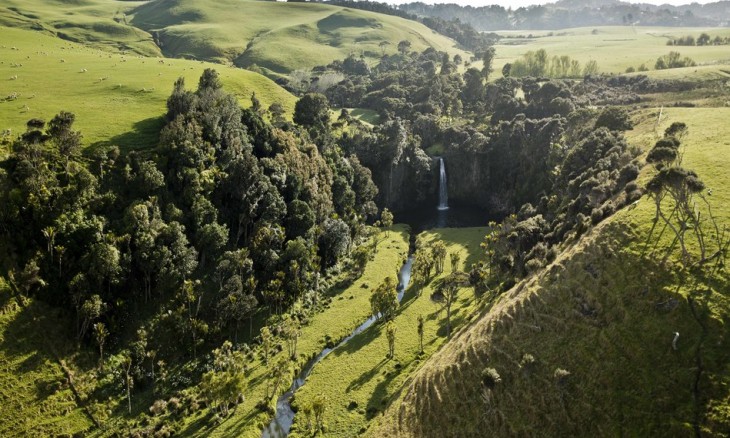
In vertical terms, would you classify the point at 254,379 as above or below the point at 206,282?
below

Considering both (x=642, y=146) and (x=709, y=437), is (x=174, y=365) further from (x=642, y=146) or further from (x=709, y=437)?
(x=642, y=146)

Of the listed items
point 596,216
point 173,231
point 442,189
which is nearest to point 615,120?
point 442,189

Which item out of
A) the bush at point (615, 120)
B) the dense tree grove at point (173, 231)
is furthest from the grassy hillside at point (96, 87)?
the bush at point (615, 120)

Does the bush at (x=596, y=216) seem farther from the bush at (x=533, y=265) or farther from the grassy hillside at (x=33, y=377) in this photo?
the grassy hillside at (x=33, y=377)

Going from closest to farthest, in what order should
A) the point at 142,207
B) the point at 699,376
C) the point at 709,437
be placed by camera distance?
the point at 709,437
the point at 699,376
the point at 142,207

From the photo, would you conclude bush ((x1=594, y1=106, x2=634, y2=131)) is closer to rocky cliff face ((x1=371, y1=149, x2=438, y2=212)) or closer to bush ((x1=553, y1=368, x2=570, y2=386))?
rocky cliff face ((x1=371, y1=149, x2=438, y2=212))

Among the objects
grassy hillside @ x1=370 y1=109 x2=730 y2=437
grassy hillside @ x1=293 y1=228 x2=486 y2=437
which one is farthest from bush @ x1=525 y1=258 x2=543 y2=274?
grassy hillside @ x1=293 y1=228 x2=486 y2=437

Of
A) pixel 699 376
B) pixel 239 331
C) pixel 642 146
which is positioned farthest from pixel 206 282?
pixel 642 146

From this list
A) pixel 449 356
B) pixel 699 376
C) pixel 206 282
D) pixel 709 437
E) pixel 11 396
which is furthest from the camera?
pixel 206 282

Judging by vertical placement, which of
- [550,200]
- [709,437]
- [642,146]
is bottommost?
[709,437]
